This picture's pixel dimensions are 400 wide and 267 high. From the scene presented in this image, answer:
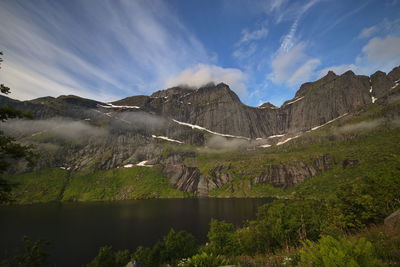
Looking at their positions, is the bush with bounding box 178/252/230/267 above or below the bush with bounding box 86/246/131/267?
above

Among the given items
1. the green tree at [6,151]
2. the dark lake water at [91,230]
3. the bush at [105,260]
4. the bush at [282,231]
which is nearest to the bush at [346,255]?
the green tree at [6,151]

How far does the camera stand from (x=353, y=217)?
142 feet

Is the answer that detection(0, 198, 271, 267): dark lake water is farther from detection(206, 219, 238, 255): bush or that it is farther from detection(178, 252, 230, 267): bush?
detection(178, 252, 230, 267): bush

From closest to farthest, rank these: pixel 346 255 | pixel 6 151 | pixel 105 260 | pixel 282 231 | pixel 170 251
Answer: pixel 346 255
pixel 6 151
pixel 105 260
pixel 170 251
pixel 282 231

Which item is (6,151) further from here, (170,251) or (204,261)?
(170,251)

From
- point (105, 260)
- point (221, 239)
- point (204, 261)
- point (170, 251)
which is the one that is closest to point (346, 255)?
point (204, 261)

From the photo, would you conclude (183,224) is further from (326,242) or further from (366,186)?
(326,242)

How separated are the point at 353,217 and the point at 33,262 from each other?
2371 inches

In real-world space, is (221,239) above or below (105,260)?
above

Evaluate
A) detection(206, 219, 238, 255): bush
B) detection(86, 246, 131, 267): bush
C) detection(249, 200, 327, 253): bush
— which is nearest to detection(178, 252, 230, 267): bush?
detection(86, 246, 131, 267): bush

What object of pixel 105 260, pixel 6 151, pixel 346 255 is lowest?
pixel 105 260

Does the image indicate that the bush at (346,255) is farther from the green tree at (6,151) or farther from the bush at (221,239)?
the bush at (221,239)

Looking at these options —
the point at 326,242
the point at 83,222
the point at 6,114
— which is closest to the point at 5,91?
the point at 6,114

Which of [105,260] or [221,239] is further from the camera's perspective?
[221,239]
